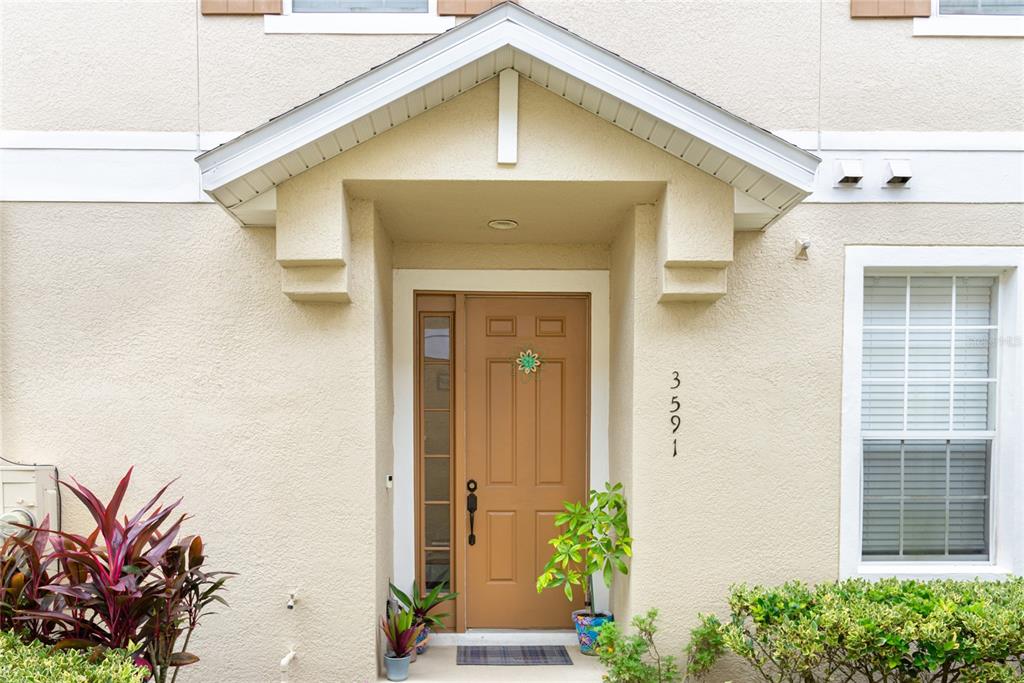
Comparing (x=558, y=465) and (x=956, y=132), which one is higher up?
(x=956, y=132)

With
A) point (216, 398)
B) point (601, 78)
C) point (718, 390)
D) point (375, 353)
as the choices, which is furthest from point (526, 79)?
point (216, 398)

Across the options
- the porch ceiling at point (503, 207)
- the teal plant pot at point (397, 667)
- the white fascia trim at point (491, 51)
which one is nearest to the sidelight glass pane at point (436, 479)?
the teal plant pot at point (397, 667)

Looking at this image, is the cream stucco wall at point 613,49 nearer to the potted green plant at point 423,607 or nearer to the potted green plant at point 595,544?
the potted green plant at point 595,544

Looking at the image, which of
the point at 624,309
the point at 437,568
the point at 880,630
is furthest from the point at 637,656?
the point at 624,309

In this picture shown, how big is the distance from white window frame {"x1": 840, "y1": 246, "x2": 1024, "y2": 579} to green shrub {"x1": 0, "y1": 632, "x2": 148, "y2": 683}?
413 centimetres

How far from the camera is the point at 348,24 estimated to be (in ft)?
14.4

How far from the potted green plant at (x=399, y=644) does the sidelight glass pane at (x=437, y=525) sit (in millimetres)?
826

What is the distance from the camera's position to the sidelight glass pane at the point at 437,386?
17.0 ft

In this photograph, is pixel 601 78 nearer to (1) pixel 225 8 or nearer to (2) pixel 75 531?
(1) pixel 225 8

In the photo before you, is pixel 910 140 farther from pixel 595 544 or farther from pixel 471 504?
pixel 471 504

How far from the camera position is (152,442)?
4.28 metres

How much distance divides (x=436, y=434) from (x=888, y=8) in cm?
435

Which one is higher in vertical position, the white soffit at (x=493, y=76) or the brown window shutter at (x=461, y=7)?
the brown window shutter at (x=461, y=7)

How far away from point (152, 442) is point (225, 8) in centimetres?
289
